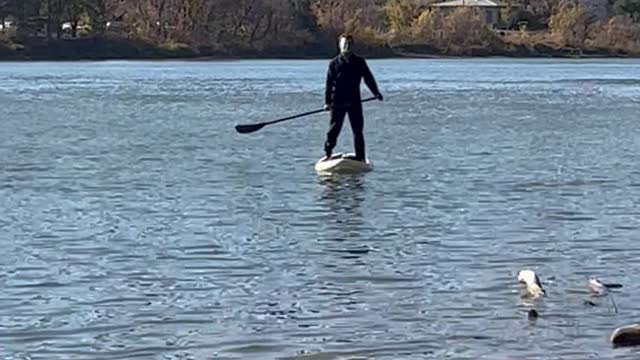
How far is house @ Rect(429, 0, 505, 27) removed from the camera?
13400 centimetres

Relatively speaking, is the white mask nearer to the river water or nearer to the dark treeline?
the river water

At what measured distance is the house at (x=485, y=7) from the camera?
134m

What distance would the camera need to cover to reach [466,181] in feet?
67.7

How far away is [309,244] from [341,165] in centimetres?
661

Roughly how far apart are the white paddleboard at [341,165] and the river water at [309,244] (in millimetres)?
208

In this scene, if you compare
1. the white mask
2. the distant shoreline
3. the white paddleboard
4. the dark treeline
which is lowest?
the distant shoreline

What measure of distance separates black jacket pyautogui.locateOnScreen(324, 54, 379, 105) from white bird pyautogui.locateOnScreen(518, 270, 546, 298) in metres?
8.64

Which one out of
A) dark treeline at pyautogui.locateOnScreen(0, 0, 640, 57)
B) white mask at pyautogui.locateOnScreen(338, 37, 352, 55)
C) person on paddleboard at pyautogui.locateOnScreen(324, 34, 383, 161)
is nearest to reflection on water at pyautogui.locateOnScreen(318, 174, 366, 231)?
person on paddleboard at pyautogui.locateOnScreen(324, 34, 383, 161)

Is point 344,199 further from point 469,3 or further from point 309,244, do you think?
point 469,3

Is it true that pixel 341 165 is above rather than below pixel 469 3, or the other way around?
above

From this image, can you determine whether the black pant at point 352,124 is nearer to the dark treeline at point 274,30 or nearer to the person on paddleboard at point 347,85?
the person on paddleboard at point 347,85

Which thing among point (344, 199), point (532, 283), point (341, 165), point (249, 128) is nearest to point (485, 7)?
point (249, 128)

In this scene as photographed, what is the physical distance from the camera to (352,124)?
20953mm

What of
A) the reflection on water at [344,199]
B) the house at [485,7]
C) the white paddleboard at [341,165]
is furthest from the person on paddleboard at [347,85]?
the house at [485,7]
